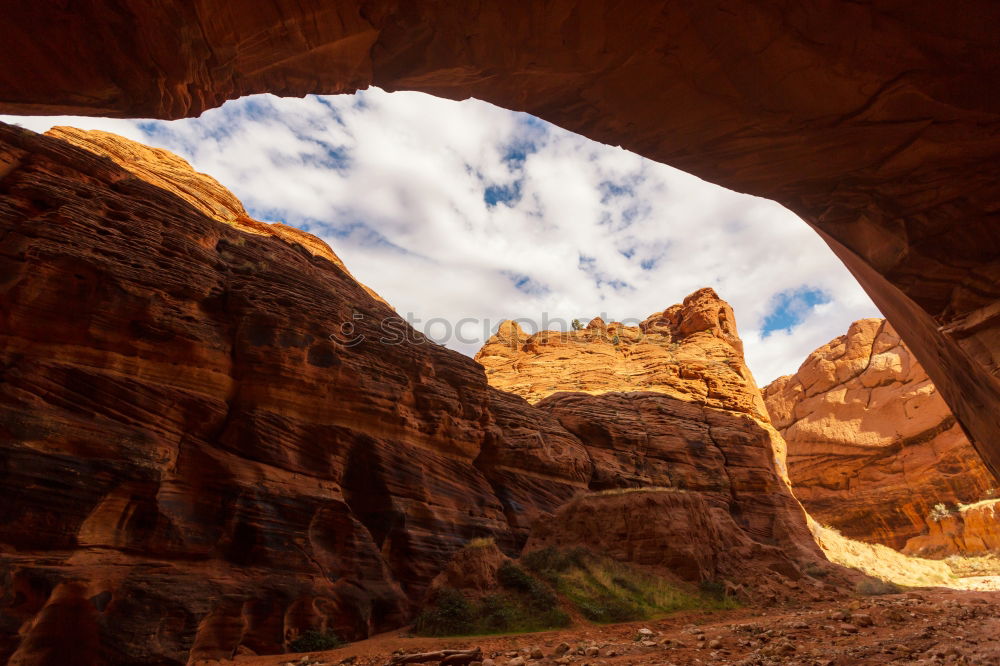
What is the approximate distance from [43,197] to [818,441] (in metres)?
59.4

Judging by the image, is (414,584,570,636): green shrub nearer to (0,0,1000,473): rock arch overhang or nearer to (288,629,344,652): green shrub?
(288,629,344,652): green shrub

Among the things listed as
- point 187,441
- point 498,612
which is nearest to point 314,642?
point 498,612

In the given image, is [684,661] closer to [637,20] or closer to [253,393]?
[637,20]

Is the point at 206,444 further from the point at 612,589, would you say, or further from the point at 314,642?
the point at 612,589

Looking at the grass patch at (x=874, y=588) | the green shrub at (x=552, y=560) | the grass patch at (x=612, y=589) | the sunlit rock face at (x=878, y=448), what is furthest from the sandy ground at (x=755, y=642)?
the sunlit rock face at (x=878, y=448)

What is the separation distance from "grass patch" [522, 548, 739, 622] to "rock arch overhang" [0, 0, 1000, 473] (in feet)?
38.7

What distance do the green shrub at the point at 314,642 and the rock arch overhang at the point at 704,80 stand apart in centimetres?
1168

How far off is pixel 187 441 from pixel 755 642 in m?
13.6

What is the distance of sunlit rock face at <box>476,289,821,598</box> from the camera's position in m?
19.2

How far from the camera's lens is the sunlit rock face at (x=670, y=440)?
19.2m

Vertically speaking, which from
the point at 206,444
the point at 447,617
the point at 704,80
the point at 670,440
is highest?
the point at 670,440

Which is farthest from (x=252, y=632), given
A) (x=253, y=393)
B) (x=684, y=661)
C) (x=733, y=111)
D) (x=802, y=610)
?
(x=802, y=610)

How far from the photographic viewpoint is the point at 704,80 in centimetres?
459

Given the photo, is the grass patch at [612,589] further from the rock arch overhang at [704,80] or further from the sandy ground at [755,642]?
the rock arch overhang at [704,80]
